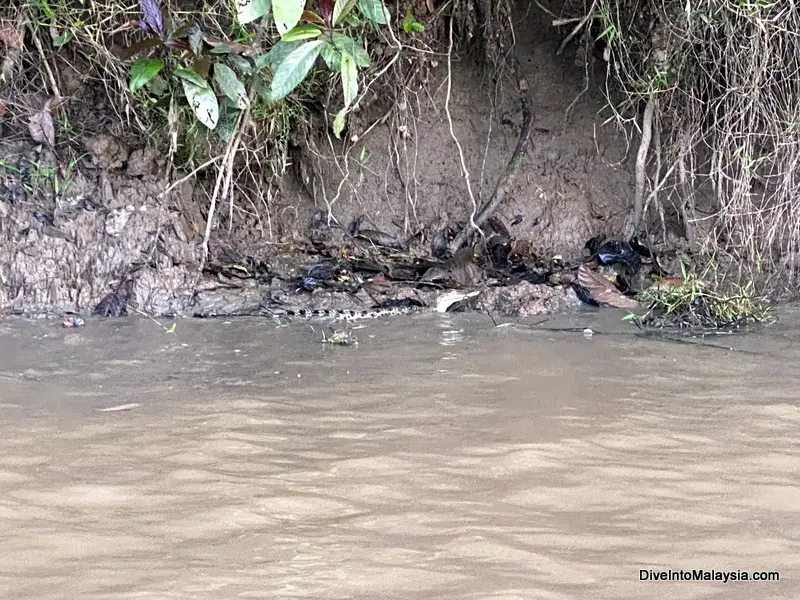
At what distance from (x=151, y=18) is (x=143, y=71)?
0.80ft

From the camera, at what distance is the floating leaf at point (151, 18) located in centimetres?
382

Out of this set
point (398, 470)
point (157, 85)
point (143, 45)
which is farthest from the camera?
point (157, 85)

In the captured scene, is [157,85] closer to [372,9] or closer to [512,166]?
[372,9]

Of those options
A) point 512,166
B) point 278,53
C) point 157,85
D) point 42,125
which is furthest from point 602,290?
point 42,125

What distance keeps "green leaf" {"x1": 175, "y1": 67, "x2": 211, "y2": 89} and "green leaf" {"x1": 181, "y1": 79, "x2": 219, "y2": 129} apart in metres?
0.01

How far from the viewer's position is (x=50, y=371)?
125 inches

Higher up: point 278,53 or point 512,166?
point 278,53

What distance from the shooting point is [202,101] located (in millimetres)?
3992

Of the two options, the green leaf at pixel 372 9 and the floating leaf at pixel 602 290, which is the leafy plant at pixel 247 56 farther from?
the floating leaf at pixel 602 290

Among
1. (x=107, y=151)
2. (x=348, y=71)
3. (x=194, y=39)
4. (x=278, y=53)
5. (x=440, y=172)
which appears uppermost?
(x=194, y=39)

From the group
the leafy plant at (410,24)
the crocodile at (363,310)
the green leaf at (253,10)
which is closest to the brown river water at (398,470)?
the crocodile at (363,310)

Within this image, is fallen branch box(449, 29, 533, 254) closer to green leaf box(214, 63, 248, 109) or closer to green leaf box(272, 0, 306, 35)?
green leaf box(214, 63, 248, 109)

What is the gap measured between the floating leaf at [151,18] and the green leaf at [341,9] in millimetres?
1003

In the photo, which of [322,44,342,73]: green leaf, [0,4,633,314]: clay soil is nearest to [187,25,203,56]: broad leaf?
[322,44,342,73]: green leaf
